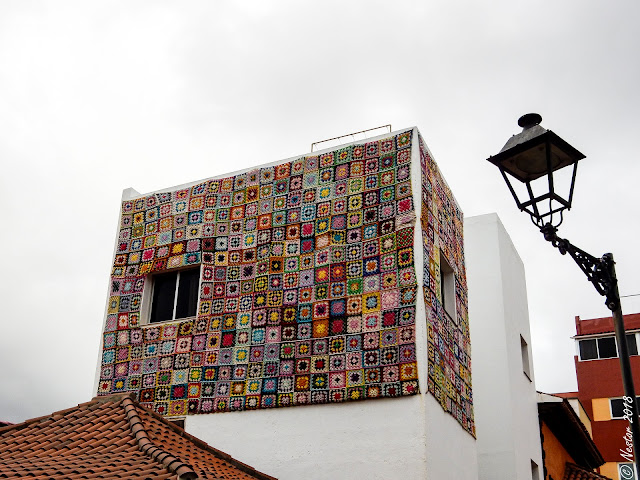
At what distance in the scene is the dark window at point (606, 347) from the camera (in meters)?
26.2

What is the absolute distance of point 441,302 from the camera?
35.3 feet

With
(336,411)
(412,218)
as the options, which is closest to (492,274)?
(412,218)

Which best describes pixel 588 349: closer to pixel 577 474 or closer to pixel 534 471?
pixel 577 474

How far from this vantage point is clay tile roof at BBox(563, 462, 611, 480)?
17.2 meters

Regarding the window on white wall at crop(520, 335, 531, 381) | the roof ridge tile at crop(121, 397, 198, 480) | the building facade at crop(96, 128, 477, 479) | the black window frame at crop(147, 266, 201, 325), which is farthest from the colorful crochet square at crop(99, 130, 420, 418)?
the window on white wall at crop(520, 335, 531, 381)

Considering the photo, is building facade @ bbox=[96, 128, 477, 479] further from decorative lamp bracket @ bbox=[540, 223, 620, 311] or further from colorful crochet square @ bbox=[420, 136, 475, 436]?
decorative lamp bracket @ bbox=[540, 223, 620, 311]

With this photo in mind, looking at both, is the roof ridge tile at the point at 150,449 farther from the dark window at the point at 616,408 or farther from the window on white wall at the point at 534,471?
the dark window at the point at 616,408

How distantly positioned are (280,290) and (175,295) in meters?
1.88

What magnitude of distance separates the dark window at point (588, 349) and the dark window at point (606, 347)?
168 millimetres

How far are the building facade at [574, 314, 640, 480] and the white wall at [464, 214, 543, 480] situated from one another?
37.7 feet

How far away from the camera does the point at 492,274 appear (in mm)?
14273

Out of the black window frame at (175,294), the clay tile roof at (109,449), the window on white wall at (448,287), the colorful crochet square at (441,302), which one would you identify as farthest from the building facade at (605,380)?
the clay tile roof at (109,449)

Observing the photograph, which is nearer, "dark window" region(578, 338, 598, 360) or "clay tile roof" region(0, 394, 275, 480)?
"clay tile roof" region(0, 394, 275, 480)

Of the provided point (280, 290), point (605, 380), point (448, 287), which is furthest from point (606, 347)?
point (280, 290)
